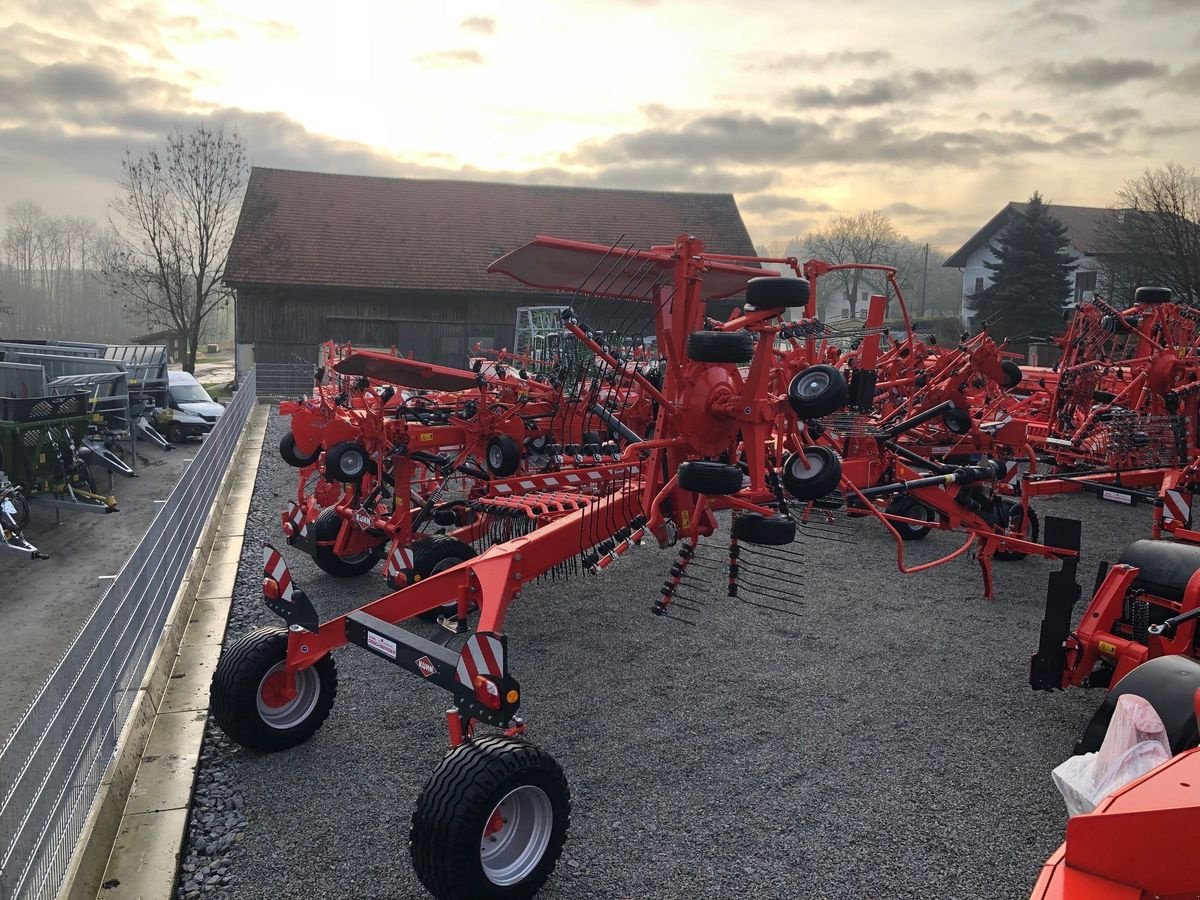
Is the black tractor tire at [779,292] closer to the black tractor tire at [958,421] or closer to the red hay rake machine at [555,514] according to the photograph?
the red hay rake machine at [555,514]

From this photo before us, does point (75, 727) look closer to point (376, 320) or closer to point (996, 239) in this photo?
point (376, 320)

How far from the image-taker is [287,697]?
4.85 m

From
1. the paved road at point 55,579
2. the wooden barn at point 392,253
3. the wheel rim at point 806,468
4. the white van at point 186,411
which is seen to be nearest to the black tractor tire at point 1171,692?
the wheel rim at point 806,468

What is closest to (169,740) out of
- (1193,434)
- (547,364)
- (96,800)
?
(96,800)

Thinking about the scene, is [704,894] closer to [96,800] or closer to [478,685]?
[478,685]

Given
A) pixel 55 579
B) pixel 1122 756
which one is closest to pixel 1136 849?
pixel 1122 756

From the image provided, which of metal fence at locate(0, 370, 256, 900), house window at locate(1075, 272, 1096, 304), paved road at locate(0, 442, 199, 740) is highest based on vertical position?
house window at locate(1075, 272, 1096, 304)

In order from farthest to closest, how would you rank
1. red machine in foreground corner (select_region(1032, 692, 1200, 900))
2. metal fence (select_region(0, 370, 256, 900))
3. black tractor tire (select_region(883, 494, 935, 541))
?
black tractor tire (select_region(883, 494, 935, 541)) → metal fence (select_region(0, 370, 256, 900)) → red machine in foreground corner (select_region(1032, 692, 1200, 900))

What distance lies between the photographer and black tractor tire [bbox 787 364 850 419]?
4.69m

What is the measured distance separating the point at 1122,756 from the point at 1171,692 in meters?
0.92

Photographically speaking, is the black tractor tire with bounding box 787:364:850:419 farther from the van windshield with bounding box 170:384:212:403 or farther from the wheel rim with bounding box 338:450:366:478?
the van windshield with bounding box 170:384:212:403

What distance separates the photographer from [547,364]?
8.08 metres

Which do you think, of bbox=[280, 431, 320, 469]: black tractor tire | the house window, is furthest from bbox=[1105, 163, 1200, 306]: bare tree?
bbox=[280, 431, 320, 469]: black tractor tire

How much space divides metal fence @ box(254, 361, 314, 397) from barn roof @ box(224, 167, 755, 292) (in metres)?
3.18
